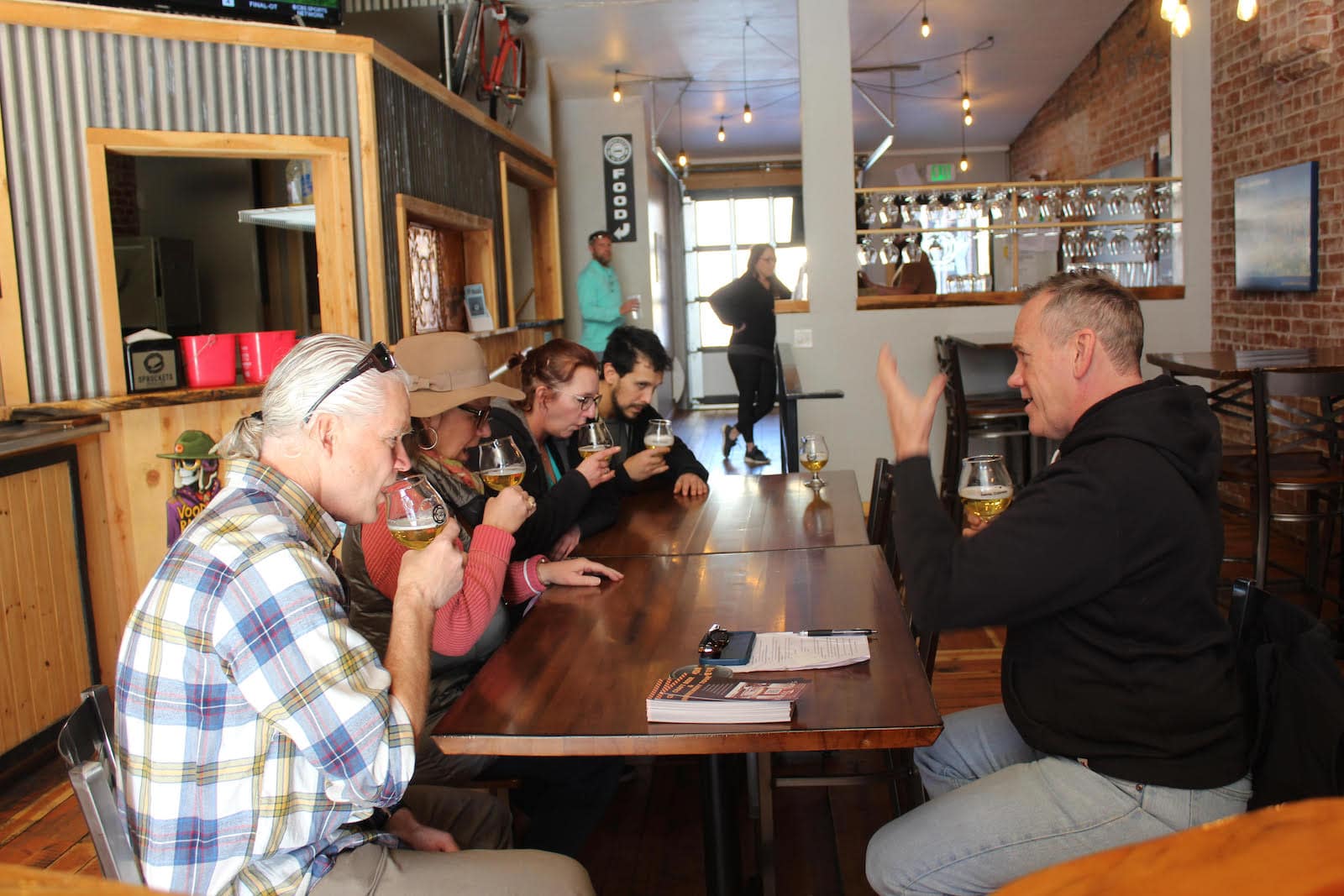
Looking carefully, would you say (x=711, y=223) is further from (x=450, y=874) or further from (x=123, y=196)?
(x=450, y=874)

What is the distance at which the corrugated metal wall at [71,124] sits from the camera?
A: 4.28m

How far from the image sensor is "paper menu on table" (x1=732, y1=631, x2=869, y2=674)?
180 centimetres

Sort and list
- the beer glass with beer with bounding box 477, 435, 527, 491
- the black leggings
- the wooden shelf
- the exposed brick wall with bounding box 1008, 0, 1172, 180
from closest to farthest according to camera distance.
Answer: the beer glass with beer with bounding box 477, 435, 527, 491
the wooden shelf
the exposed brick wall with bounding box 1008, 0, 1172, 180
the black leggings

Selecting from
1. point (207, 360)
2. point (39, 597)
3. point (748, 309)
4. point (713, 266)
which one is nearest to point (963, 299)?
point (748, 309)

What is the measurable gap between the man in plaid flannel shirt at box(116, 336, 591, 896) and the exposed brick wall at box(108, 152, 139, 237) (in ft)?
23.3

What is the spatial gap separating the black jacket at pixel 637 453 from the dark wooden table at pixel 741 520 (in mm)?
55

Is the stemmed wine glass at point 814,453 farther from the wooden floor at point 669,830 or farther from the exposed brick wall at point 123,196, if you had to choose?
the exposed brick wall at point 123,196

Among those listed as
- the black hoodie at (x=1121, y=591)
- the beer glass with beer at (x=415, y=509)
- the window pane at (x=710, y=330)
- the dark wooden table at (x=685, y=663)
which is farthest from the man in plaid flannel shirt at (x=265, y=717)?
the window pane at (x=710, y=330)

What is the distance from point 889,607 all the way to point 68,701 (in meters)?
3.06

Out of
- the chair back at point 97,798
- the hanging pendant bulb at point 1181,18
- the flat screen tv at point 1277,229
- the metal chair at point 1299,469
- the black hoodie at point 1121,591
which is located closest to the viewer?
the chair back at point 97,798

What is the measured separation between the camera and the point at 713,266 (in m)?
15.7

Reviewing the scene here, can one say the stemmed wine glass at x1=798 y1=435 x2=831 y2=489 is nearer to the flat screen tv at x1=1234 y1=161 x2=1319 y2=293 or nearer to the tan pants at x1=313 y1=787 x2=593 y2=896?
the tan pants at x1=313 y1=787 x2=593 y2=896

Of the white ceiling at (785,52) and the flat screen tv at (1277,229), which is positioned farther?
the white ceiling at (785,52)

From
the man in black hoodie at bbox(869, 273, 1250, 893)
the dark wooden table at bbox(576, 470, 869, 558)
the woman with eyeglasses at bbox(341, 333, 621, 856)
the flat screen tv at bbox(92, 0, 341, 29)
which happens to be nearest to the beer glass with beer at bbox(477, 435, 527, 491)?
the woman with eyeglasses at bbox(341, 333, 621, 856)
